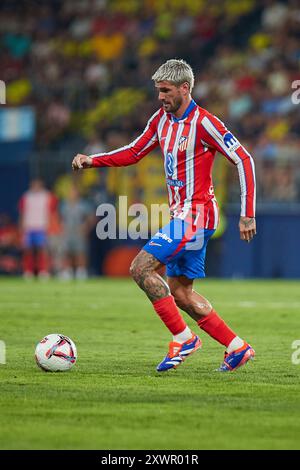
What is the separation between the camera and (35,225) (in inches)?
925

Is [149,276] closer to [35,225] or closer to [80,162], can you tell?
[80,162]

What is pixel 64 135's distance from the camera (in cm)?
2742

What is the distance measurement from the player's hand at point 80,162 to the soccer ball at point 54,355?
4.35 feet

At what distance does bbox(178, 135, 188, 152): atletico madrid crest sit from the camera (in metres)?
8.56

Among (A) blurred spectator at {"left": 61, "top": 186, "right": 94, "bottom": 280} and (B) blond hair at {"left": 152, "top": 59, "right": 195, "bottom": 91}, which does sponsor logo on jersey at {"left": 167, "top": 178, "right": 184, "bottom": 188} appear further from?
(A) blurred spectator at {"left": 61, "top": 186, "right": 94, "bottom": 280}

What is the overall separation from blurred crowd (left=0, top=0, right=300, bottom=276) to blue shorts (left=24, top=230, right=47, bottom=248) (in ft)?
5.53

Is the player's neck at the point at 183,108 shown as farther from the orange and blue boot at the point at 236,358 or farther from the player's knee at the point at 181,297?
the orange and blue boot at the point at 236,358

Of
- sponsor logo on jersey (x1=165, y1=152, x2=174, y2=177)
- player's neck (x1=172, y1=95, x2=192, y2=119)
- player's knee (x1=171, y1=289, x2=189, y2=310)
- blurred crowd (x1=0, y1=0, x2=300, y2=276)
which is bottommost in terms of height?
player's knee (x1=171, y1=289, x2=189, y2=310)

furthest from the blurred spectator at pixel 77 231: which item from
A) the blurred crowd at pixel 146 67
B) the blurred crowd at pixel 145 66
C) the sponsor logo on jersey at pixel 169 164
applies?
the sponsor logo on jersey at pixel 169 164

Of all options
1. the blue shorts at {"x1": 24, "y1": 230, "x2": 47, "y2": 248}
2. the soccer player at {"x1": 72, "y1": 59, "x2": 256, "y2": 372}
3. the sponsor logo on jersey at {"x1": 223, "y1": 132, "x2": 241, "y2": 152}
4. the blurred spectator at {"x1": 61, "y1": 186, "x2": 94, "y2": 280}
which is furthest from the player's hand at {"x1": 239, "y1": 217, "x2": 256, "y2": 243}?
the blue shorts at {"x1": 24, "y1": 230, "x2": 47, "y2": 248}

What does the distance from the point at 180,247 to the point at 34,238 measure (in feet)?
50.3

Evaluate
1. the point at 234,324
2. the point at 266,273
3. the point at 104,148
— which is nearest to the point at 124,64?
the point at 104,148
